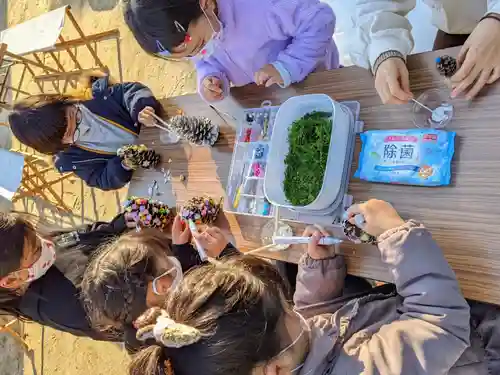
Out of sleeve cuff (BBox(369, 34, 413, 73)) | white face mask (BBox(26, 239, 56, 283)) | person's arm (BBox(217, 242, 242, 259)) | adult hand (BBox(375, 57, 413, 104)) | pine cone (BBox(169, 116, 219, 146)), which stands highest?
sleeve cuff (BBox(369, 34, 413, 73))

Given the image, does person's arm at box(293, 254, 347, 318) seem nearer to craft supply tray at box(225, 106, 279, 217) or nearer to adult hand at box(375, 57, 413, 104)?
craft supply tray at box(225, 106, 279, 217)

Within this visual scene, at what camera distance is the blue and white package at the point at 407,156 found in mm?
889

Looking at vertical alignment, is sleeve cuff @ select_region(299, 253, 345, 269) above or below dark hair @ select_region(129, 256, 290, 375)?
above

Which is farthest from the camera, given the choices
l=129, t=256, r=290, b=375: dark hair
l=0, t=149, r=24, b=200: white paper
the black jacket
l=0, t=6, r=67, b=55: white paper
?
l=0, t=6, r=67, b=55: white paper

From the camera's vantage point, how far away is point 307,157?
1.04m

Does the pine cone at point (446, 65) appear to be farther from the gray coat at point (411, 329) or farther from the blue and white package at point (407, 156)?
the gray coat at point (411, 329)

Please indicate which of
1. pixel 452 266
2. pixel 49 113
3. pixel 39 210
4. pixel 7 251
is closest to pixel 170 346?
pixel 452 266

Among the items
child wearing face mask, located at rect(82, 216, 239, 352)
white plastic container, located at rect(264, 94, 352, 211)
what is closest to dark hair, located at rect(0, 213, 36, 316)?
child wearing face mask, located at rect(82, 216, 239, 352)

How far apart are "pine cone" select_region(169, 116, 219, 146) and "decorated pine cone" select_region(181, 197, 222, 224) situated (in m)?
0.18

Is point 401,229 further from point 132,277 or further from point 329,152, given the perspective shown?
point 132,277

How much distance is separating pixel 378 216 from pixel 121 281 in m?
0.61

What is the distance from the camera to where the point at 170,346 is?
2.40 feet

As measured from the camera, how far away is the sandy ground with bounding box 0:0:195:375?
2.47 metres

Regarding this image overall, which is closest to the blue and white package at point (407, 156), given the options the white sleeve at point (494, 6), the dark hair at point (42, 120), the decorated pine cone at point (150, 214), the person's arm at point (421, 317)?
the person's arm at point (421, 317)
